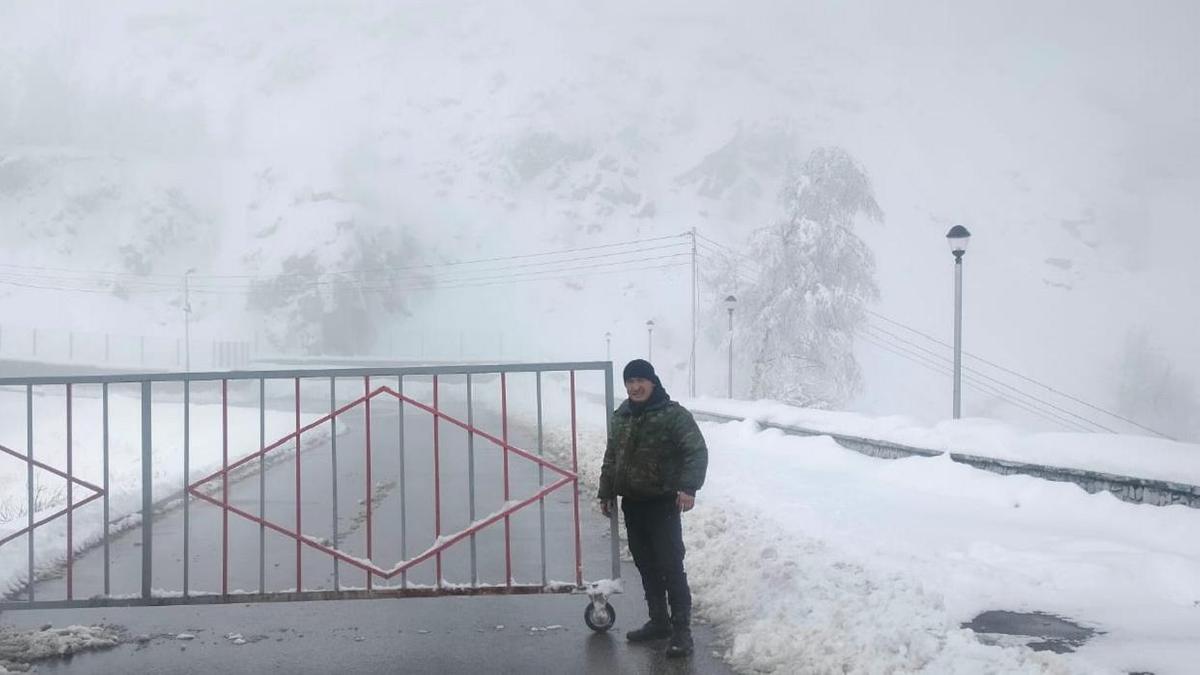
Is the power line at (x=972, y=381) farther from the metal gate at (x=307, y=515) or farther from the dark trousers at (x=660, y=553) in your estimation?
the dark trousers at (x=660, y=553)

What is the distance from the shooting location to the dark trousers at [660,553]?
6.19m

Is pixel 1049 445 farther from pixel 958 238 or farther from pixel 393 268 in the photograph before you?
pixel 393 268

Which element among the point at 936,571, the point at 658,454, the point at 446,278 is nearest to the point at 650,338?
the point at 936,571

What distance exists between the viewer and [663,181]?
414ft

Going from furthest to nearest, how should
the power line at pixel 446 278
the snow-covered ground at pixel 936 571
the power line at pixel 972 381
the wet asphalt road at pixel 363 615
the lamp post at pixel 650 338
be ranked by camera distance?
1. the power line at pixel 446 278
2. the power line at pixel 972 381
3. the lamp post at pixel 650 338
4. the wet asphalt road at pixel 363 615
5. the snow-covered ground at pixel 936 571

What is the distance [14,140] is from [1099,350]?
138 metres

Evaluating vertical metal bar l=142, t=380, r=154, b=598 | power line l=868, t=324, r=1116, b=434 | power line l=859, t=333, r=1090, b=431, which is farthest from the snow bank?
power line l=868, t=324, r=1116, b=434

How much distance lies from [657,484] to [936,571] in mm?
2646

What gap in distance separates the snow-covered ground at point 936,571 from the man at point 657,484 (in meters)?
0.52

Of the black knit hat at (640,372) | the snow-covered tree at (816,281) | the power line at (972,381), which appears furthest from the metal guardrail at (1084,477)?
the power line at (972,381)

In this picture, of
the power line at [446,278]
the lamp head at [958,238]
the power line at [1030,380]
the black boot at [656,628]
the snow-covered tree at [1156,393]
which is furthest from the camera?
the power line at [446,278]

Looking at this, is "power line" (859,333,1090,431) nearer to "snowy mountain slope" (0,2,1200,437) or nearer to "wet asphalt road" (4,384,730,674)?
"snowy mountain slope" (0,2,1200,437)

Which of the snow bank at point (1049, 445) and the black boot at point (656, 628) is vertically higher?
the snow bank at point (1049, 445)

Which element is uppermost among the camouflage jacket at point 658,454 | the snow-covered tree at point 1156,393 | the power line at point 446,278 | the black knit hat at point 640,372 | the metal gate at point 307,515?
the power line at point 446,278
